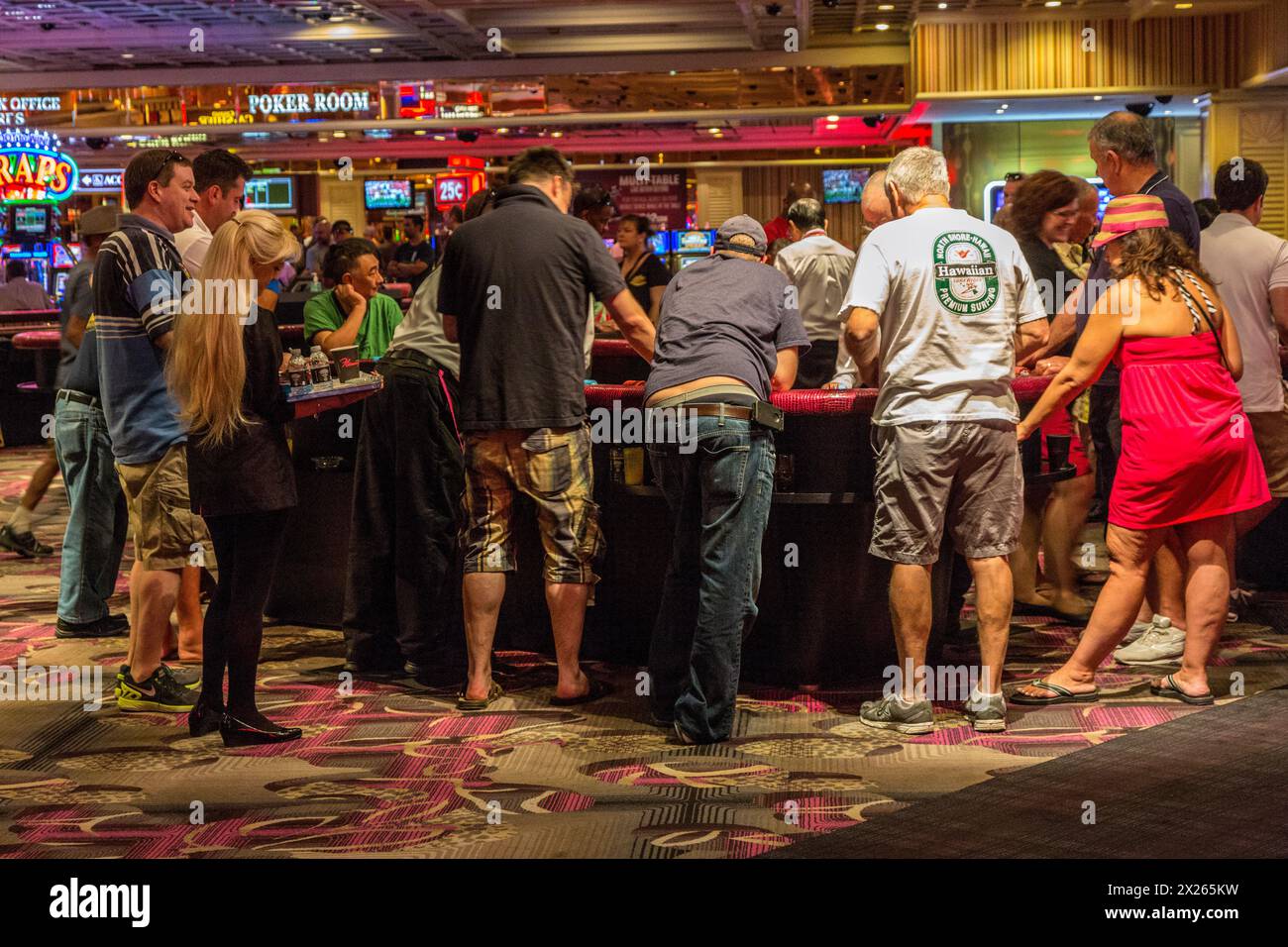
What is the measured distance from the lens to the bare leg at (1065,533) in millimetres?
5727

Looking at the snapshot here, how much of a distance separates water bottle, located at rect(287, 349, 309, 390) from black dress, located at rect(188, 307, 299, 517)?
8 cm

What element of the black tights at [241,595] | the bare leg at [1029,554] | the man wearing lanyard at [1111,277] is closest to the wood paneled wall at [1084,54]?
the man wearing lanyard at [1111,277]

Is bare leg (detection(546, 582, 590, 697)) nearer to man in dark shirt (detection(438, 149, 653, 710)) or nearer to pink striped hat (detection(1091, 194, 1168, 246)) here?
man in dark shirt (detection(438, 149, 653, 710))

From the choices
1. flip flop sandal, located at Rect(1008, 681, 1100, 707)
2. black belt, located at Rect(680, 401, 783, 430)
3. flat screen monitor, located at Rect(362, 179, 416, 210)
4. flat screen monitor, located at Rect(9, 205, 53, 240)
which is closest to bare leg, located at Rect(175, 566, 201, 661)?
black belt, located at Rect(680, 401, 783, 430)

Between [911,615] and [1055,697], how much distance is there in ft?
2.00

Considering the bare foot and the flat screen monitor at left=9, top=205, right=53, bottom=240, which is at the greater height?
the flat screen monitor at left=9, top=205, right=53, bottom=240

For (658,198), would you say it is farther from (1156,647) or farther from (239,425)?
(239,425)

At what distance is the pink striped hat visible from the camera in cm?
459

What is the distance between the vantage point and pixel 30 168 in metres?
15.4

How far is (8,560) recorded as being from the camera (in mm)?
7625

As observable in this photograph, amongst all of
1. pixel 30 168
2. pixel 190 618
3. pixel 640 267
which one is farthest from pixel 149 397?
pixel 30 168

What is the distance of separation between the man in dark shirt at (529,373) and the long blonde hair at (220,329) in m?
0.62
